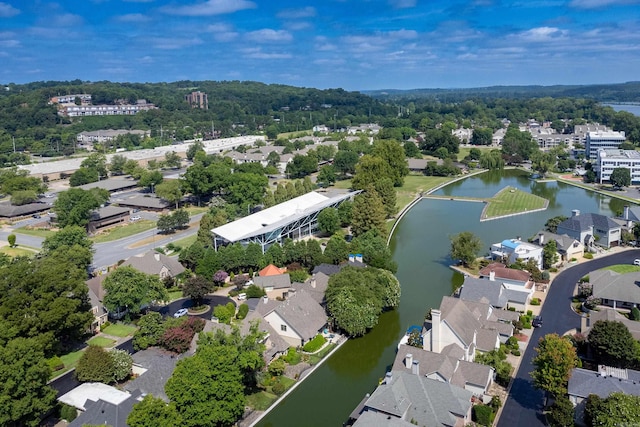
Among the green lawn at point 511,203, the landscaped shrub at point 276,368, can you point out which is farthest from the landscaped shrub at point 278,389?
the green lawn at point 511,203

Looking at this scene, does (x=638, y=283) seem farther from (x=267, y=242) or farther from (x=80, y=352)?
(x=80, y=352)

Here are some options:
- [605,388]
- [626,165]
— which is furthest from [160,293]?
[626,165]

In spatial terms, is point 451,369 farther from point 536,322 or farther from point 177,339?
point 177,339

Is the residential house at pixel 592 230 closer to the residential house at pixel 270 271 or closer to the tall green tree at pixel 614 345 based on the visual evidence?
the tall green tree at pixel 614 345

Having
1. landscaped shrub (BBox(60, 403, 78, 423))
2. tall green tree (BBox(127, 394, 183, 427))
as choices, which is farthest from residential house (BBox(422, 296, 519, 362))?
landscaped shrub (BBox(60, 403, 78, 423))

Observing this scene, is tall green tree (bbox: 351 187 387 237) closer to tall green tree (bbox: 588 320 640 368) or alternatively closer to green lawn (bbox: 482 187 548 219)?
green lawn (bbox: 482 187 548 219)

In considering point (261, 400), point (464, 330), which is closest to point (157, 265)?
point (261, 400)
